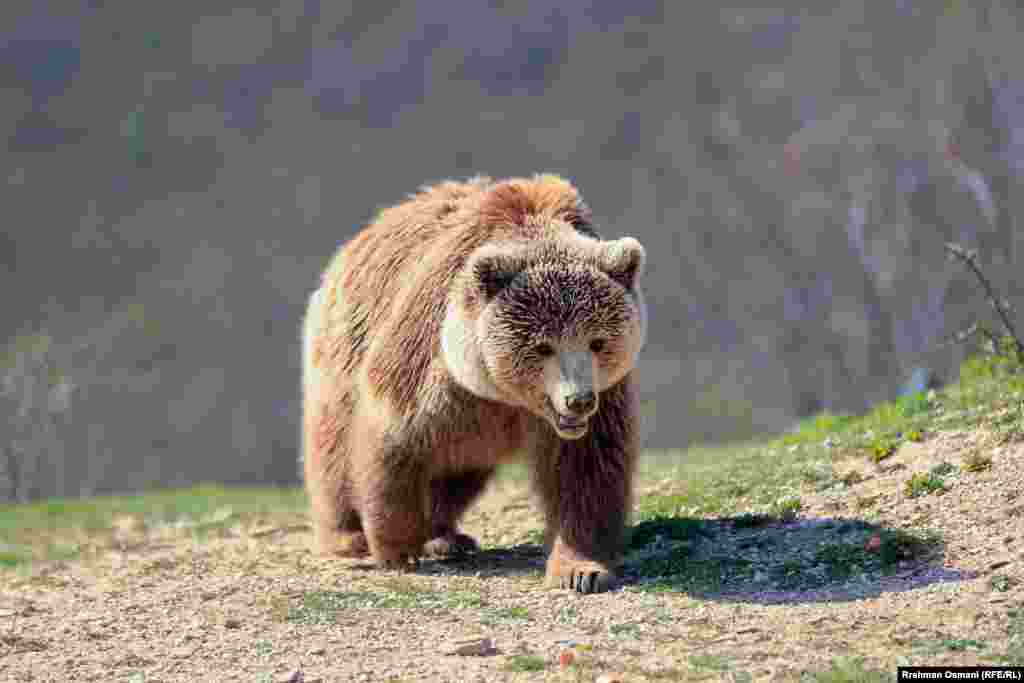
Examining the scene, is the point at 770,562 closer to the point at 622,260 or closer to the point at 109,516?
the point at 622,260

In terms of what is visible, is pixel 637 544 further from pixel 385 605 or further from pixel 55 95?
pixel 55 95

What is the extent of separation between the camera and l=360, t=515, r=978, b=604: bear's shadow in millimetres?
7113

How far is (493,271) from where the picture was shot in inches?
293

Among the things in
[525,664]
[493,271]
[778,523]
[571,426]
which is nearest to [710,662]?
[525,664]

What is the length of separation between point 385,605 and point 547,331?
1.60 metres

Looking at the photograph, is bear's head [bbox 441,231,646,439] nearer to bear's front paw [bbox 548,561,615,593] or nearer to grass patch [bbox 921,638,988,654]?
bear's front paw [bbox 548,561,615,593]

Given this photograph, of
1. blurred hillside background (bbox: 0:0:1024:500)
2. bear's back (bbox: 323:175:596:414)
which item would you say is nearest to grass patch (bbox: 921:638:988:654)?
bear's back (bbox: 323:175:596:414)

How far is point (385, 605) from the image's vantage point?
7.49m

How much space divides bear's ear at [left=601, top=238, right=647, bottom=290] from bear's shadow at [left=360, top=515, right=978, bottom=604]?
1516 mm

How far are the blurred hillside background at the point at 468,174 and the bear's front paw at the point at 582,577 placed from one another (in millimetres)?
12168

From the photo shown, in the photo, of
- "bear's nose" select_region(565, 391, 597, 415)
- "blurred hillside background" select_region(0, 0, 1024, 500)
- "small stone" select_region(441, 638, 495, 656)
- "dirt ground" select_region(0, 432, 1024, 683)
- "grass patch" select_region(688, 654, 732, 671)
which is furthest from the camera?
"blurred hillside background" select_region(0, 0, 1024, 500)

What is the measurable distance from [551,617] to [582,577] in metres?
0.55

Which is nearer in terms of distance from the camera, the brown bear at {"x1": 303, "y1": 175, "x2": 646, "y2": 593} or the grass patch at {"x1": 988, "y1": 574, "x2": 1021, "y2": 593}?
the grass patch at {"x1": 988, "y1": 574, "x2": 1021, "y2": 593}

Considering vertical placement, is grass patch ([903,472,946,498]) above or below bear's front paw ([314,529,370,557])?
above
